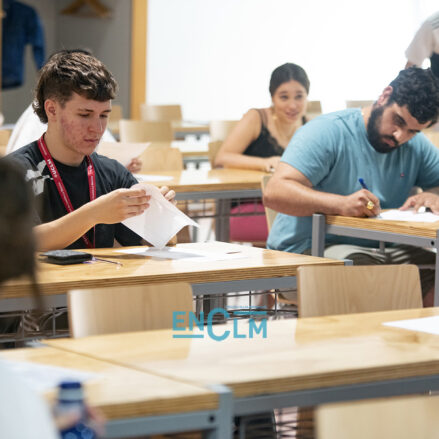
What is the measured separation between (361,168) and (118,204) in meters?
1.49

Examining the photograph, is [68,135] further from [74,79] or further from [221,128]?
[221,128]

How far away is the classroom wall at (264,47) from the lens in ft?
33.8

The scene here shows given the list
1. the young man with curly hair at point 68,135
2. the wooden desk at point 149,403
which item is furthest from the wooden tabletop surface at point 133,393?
the young man with curly hair at point 68,135

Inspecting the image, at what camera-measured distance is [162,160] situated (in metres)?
5.39

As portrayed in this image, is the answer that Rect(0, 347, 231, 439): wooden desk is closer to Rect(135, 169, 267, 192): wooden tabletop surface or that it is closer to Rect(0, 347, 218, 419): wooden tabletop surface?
Rect(0, 347, 218, 419): wooden tabletop surface

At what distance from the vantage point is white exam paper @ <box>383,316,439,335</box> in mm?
2189

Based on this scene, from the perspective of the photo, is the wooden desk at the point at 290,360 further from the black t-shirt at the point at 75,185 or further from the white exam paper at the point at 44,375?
the black t-shirt at the point at 75,185

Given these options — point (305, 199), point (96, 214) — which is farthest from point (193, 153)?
point (96, 214)

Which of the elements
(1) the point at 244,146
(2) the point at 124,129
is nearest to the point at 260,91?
(2) the point at 124,129

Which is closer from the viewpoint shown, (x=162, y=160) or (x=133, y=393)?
(x=133, y=393)

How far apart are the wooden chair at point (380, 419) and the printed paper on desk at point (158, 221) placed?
1470 millimetres

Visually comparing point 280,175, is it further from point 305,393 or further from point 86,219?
point 305,393

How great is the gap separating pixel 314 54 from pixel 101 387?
9309 mm

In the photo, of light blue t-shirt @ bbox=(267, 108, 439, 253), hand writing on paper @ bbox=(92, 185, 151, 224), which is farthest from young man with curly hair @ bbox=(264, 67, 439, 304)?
hand writing on paper @ bbox=(92, 185, 151, 224)
